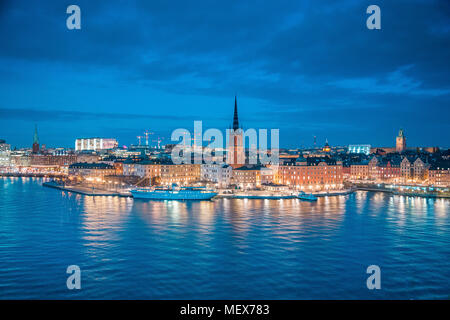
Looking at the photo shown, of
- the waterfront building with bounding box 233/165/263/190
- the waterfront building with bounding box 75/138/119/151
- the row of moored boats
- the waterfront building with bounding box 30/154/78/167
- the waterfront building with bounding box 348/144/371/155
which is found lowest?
the row of moored boats

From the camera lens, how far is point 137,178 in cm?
3009

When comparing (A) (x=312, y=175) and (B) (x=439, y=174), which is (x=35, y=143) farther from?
(B) (x=439, y=174)

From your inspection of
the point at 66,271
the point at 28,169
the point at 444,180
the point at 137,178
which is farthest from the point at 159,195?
the point at 28,169

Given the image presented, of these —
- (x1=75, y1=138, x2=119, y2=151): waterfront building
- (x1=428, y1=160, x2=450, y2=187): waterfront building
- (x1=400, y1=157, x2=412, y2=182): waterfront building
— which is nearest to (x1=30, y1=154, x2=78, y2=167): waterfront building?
(x1=75, y1=138, x2=119, y2=151): waterfront building

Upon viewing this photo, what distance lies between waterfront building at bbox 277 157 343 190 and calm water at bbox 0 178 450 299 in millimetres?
10138

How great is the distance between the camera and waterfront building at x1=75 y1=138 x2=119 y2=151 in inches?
3366

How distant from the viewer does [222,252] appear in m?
10.4

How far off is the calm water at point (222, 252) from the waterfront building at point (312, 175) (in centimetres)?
1014

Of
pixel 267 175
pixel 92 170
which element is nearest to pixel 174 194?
pixel 267 175

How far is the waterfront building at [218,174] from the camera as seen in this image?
29141 mm

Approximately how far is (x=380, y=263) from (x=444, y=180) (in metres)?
23.6

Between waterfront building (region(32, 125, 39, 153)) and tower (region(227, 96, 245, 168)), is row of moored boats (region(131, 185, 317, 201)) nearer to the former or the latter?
tower (region(227, 96, 245, 168))

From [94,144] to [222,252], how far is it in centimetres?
8110
